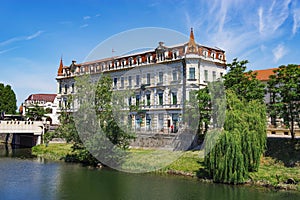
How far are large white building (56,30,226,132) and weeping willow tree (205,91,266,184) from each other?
13.2 meters

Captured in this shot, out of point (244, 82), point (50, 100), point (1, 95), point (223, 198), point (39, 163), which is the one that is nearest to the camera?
point (223, 198)

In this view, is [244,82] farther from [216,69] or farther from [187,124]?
[216,69]

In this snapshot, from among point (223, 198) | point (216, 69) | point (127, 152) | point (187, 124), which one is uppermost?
point (216, 69)

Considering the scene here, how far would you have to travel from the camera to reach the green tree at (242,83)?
28.8m

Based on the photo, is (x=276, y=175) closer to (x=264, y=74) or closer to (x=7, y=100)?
(x=264, y=74)

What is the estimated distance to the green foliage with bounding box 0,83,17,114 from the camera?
63906 millimetres

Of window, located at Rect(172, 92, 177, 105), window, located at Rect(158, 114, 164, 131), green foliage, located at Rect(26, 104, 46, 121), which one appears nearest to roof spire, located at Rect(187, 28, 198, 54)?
window, located at Rect(172, 92, 177, 105)

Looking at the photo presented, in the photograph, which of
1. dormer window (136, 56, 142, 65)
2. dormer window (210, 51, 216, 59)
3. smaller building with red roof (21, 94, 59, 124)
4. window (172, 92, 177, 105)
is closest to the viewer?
window (172, 92, 177, 105)

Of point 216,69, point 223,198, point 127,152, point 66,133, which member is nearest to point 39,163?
point 66,133

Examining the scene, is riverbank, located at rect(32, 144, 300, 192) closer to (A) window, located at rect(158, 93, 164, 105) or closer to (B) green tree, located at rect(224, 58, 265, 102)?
(B) green tree, located at rect(224, 58, 265, 102)

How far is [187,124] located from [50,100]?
4392 cm

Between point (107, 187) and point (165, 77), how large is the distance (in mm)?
19449

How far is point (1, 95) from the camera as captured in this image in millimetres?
63969

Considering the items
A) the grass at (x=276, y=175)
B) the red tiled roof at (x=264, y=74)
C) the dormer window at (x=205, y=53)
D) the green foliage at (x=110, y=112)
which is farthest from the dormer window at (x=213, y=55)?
the grass at (x=276, y=175)
